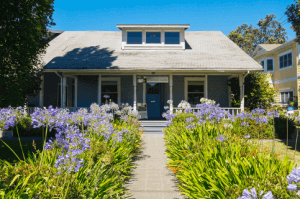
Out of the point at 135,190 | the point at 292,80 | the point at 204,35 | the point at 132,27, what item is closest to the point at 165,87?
the point at 132,27

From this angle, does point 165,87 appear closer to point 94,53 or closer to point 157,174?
point 94,53

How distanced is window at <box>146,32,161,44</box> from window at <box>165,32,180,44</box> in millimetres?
Answer: 556

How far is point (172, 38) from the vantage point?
14227mm

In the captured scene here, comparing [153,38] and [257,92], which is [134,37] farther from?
[257,92]

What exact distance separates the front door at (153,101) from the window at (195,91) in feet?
7.03

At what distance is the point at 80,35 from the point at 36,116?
1564 centimetres

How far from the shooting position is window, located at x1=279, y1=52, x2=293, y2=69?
66.9 ft

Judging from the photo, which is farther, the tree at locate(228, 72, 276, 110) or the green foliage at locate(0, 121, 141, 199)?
the tree at locate(228, 72, 276, 110)

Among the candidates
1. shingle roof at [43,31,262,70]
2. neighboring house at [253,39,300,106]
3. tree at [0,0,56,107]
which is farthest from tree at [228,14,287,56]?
tree at [0,0,56,107]

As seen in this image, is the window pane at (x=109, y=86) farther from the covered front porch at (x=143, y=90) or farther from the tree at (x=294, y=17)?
the tree at (x=294, y=17)

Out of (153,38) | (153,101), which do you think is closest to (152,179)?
(153,101)

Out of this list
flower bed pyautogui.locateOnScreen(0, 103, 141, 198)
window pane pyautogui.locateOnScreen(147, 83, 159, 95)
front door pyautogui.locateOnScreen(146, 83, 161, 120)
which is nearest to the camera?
flower bed pyautogui.locateOnScreen(0, 103, 141, 198)

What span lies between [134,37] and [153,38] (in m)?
1.30

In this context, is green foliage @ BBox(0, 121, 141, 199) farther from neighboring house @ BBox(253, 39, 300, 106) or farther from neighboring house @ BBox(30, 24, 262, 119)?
neighboring house @ BBox(253, 39, 300, 106)
